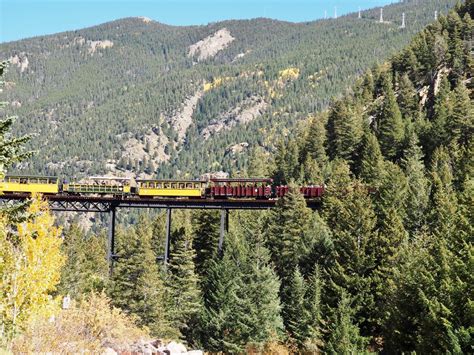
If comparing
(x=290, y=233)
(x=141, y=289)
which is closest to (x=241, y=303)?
(x=141, y=289)

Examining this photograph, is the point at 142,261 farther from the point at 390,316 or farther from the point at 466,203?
the point at 466,203

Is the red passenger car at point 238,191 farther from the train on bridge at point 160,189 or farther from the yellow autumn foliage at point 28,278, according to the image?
the yellow autumn foliage at point 28,278

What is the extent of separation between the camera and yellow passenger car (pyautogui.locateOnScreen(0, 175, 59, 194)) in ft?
222

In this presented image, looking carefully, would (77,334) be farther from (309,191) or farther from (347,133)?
(347,133)

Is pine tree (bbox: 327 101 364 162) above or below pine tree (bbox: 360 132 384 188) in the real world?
above

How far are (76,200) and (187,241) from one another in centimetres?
1568

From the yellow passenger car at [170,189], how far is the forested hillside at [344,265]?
594cm

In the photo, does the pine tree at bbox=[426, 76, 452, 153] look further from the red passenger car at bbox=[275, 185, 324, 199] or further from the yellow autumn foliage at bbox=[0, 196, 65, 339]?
the yellow autumn foliage at bbox=[0, 196, 65, 339]

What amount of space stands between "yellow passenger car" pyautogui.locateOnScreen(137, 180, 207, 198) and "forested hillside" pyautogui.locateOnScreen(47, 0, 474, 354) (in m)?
5.94

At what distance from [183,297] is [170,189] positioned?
14.2 meters

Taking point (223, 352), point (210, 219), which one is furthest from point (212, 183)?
point (223, 352)

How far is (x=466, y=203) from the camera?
1588 inches

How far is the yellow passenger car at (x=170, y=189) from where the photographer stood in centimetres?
6831

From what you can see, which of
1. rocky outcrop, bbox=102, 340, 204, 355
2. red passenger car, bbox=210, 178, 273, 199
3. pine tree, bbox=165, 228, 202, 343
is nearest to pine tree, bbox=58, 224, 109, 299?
pine tree, bbox=165, 228, 202, 343
